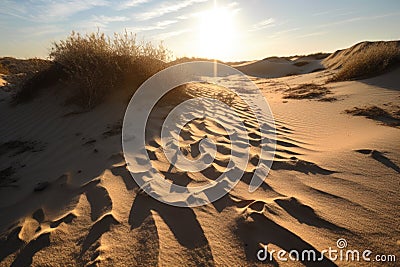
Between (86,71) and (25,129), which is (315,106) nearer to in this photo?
(86,71)

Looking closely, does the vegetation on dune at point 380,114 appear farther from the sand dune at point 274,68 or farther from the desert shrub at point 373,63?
the sand dune at point 274,68

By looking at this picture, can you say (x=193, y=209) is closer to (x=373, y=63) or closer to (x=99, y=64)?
(x=99, y=64)

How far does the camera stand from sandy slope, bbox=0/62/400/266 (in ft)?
4.70

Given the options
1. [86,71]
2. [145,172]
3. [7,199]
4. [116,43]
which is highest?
[116,43]

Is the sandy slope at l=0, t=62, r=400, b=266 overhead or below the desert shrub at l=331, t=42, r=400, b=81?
below

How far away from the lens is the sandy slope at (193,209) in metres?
1.43

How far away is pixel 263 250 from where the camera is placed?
1411 mm

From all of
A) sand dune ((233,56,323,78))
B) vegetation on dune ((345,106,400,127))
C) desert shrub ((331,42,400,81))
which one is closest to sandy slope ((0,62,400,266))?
vegetation on dune ((345,106,400,127))

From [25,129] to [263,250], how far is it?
4624mm

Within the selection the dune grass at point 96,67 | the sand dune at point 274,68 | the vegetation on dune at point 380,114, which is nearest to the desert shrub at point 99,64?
the dune grass at point 96,67

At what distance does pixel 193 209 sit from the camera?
1811 mm

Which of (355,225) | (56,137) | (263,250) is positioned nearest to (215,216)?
(263,250)

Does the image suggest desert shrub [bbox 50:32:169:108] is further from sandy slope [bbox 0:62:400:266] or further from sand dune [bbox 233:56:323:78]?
sand dune [bbox 233:56:323:78]

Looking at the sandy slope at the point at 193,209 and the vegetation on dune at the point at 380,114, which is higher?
the vegetation on dune at the point at 380,114
